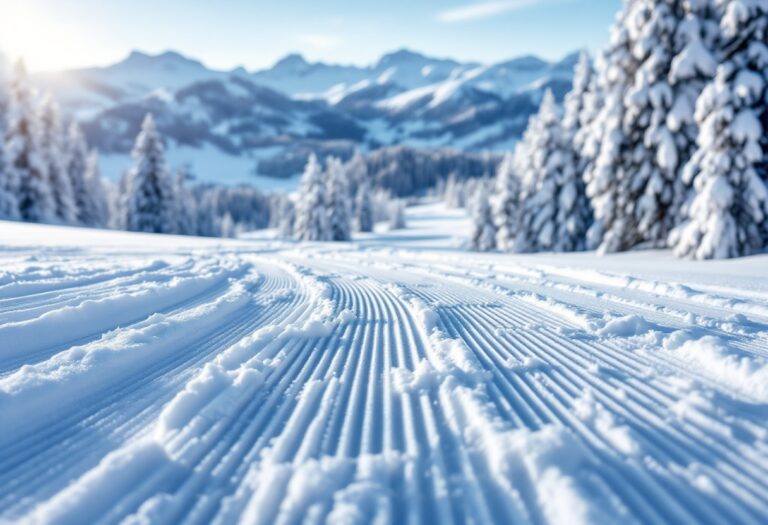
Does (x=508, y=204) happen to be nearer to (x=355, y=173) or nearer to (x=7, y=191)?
(x=7, y=191)

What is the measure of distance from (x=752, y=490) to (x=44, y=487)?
10.5 ft

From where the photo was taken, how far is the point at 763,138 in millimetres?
12820

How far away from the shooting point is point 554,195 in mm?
25594

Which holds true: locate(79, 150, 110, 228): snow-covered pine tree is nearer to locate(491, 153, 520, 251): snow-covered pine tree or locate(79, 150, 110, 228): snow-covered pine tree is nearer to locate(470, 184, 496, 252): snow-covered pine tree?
locate(470, 184, 496, 252): snow-covered pine tree

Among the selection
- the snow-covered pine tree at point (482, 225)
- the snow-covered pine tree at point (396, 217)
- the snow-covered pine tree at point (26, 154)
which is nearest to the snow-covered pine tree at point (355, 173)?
the snow-covered pine tree at point (396, 217)

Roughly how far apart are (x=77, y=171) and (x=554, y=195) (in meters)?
40.6

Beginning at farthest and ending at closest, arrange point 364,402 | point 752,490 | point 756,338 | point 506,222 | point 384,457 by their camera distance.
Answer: point 506,222 < point 756,338 < point 364,402 < point 384,457 < point 752,490

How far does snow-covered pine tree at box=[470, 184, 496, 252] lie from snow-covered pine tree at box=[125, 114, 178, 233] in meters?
25.6

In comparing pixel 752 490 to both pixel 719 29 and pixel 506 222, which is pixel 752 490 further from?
pixel 506 222

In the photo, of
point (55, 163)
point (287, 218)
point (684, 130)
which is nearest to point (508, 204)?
point (684, 130)

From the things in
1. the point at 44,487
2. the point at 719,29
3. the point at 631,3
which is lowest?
the point at 44,487

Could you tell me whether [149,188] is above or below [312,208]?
above

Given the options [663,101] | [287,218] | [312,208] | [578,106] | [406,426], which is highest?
[578,106]

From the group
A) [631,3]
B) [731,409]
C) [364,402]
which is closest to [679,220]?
[631,3]
